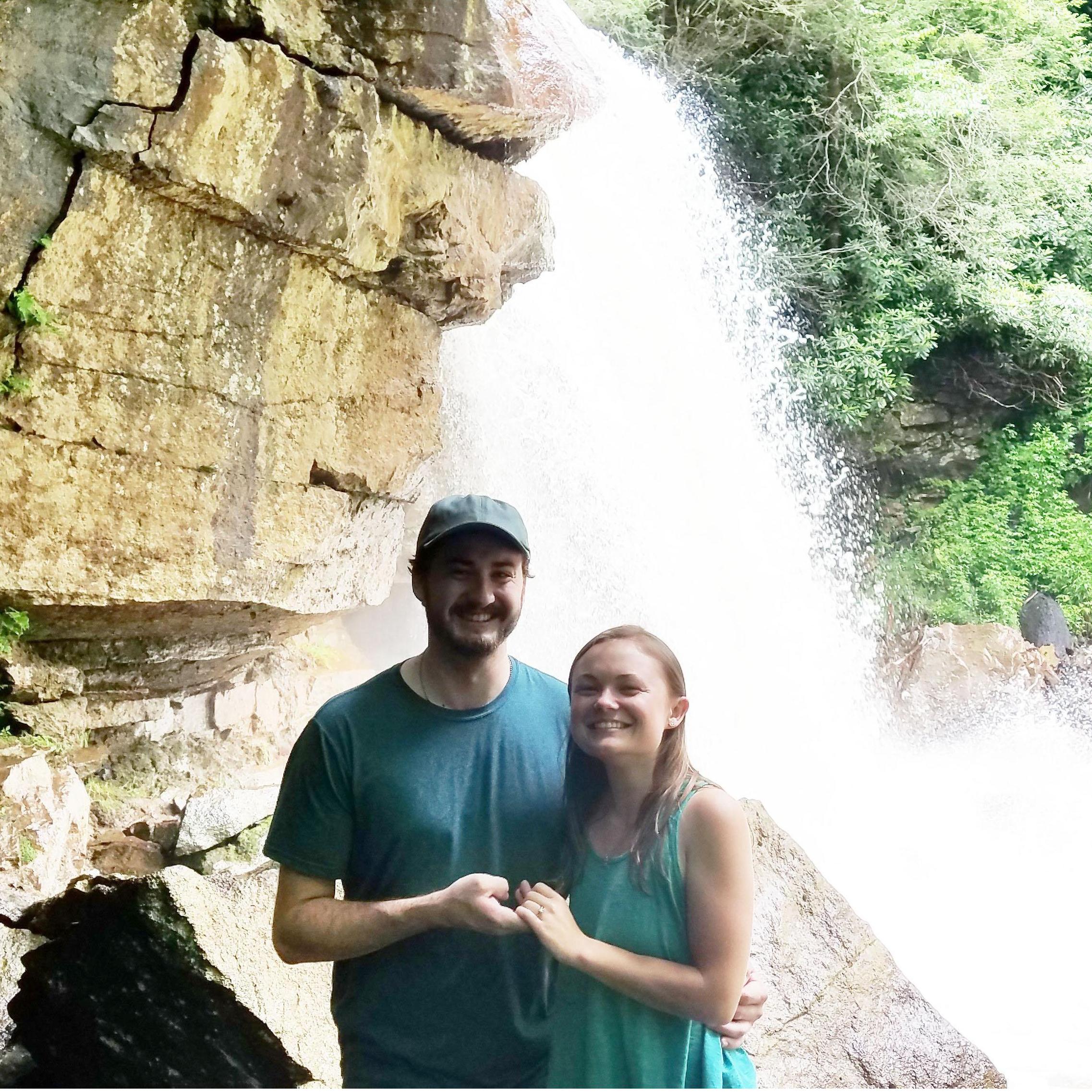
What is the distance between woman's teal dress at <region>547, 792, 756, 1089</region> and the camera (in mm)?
1263

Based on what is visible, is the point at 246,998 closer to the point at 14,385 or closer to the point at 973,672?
the point at 14,385

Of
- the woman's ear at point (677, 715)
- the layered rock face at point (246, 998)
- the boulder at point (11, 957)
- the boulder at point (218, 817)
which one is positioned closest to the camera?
the woman's ear at point (677, 715)

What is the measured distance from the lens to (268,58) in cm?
277

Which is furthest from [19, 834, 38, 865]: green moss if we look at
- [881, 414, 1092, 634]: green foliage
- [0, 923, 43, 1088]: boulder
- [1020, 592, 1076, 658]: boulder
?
[1020, 592, 1076, 658]: boulder

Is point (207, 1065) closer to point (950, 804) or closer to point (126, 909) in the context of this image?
point (126, 909)

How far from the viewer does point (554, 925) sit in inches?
48.9

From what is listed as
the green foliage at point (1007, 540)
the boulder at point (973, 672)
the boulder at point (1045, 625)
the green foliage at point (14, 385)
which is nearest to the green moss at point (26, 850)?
the green foliage at point (14, 385)

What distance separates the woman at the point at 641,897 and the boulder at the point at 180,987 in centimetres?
108

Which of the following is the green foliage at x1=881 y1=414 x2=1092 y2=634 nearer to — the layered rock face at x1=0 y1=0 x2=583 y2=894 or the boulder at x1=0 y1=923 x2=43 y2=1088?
the layered rock face at x1=0 y1=0 x2=583 y2=894

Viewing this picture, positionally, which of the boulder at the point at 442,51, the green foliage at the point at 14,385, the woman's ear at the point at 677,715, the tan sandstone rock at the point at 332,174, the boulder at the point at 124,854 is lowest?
the boulder at the point at 124,854

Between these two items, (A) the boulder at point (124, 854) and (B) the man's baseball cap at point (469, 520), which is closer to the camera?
(B) the man's baseball cap at point (469, 520)

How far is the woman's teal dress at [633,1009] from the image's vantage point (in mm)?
1263

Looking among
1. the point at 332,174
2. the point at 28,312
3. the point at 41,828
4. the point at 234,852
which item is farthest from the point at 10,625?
the point at 332,174

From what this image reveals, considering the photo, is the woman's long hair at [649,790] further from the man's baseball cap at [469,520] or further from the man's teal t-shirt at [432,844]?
the man's baseball cap at [469,520]
